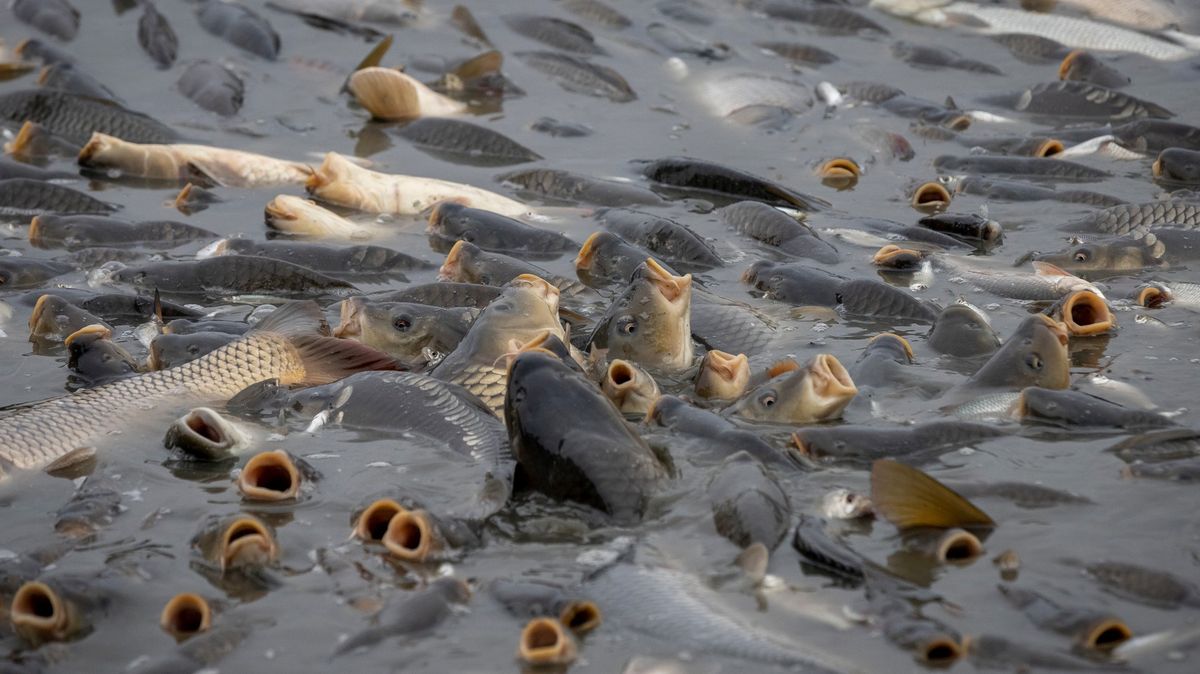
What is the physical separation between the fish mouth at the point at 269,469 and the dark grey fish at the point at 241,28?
6.81 meters

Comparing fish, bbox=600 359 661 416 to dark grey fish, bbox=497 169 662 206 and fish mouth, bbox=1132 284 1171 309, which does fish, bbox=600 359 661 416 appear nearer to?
fish mouth, bbox=1132 284 1171 309

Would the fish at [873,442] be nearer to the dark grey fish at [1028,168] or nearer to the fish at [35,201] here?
the dark grey fish at [1028,168]

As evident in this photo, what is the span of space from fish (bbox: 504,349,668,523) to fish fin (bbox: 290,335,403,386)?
3.69 ft

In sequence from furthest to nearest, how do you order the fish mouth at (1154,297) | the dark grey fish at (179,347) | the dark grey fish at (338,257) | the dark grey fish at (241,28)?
1. the dark grey fish at (241,28)
2. the dark grey fish at (338,257)
3. the fish mouth at (1154,297)
4. the dark grey fish at (179,347)

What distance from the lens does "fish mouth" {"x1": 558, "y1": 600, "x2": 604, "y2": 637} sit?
331 centimetres

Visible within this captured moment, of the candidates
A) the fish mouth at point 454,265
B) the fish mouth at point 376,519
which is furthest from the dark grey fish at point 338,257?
the fish mouth at point 376,519

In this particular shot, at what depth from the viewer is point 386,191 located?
297 inches

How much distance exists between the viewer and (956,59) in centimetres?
1039

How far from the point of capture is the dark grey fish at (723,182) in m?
7.34

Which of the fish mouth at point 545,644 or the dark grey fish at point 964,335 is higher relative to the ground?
the fish mouth at point 545,644

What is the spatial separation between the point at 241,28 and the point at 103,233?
158 inches

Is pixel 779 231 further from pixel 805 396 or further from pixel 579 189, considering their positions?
pixel 805 396

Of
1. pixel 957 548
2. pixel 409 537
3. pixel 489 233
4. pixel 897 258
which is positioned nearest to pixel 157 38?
pixel 489 233

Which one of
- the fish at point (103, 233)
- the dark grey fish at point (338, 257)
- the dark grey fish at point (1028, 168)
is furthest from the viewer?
the dark grey fish at point (1028, 168)
